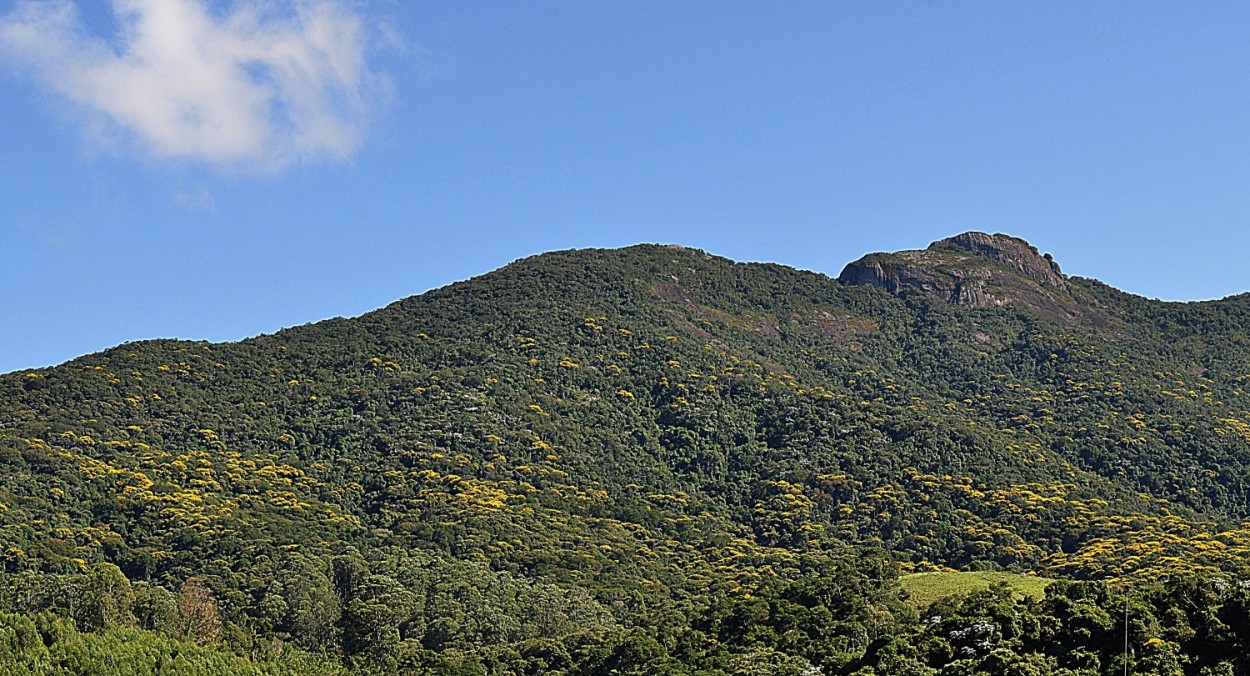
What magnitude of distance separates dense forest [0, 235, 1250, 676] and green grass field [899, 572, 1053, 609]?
1.50m

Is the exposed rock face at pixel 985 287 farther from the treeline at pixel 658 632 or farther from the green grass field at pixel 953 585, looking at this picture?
the green grass field at pixel 953 585

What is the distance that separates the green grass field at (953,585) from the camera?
203ft

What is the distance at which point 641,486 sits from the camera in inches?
4717

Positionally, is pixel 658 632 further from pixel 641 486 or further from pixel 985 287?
pixel 985 287

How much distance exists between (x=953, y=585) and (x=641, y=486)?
56789 millimetres

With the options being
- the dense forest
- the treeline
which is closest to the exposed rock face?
the dense forest

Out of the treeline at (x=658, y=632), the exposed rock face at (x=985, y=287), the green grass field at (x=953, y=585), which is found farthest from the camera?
the exposed rock face at (x=985, y=287)

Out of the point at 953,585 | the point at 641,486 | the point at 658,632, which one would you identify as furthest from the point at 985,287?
the point at 658,632

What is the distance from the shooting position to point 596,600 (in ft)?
292

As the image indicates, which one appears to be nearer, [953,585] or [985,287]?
[953,585]

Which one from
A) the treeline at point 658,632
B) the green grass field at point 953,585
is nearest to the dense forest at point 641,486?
the treeline at point 658,632

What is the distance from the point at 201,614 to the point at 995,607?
1849 inches

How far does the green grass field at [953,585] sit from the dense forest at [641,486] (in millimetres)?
1501

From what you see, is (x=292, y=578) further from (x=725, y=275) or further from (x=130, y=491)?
(x=725, y=275)
